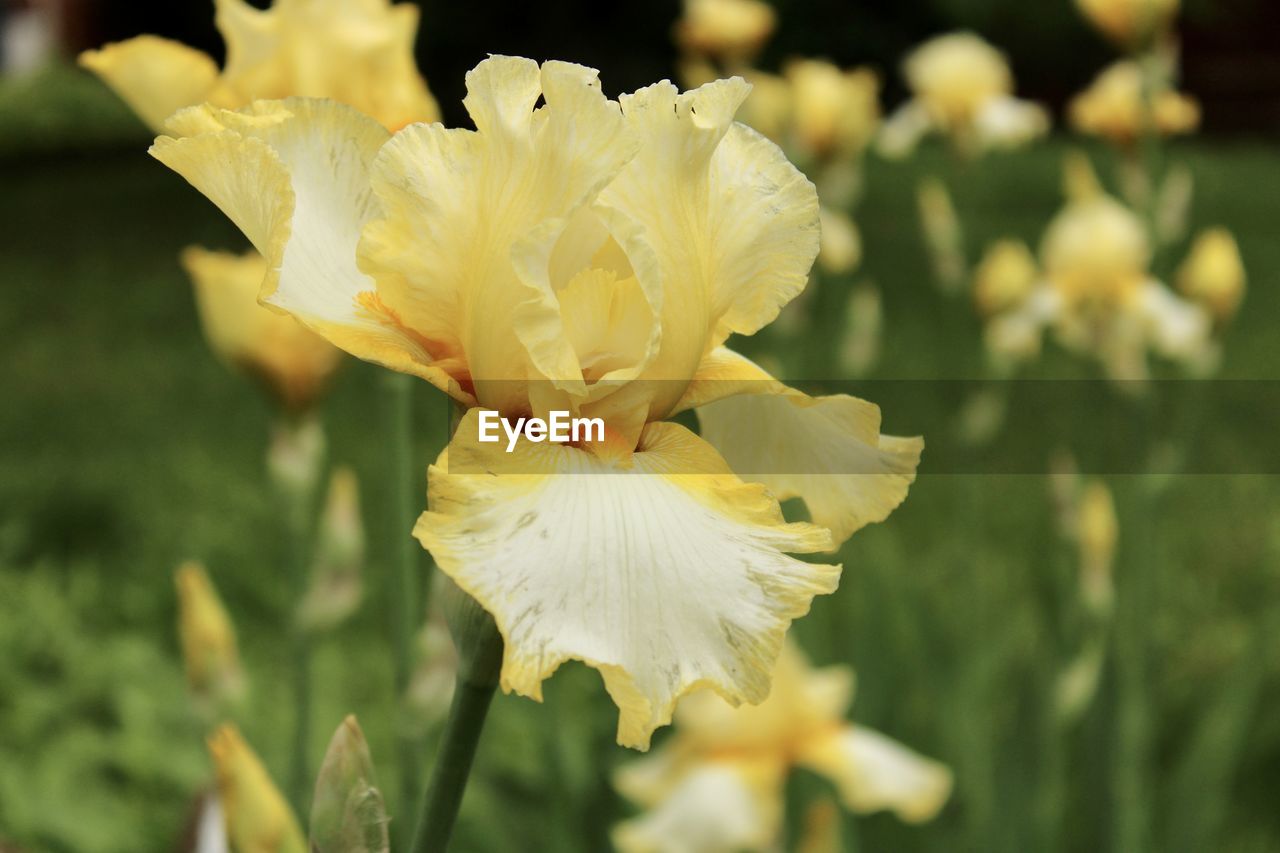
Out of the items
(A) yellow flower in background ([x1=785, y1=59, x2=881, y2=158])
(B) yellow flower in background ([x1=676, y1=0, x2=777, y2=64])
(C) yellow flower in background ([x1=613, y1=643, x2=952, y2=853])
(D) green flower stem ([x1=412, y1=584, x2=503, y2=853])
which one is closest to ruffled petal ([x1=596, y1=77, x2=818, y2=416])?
(D) green flower stem ([x1=412, y1=584, x2=503, y2=853])

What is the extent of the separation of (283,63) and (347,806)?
0.52m

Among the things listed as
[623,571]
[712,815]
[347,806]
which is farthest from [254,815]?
[712,815]

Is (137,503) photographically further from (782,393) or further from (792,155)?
(782,393)

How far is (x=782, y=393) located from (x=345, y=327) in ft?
0.61

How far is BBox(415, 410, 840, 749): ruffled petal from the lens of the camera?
0.49m

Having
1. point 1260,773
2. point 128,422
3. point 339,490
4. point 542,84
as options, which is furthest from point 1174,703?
point 128,422

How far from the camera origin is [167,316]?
5.83 meters

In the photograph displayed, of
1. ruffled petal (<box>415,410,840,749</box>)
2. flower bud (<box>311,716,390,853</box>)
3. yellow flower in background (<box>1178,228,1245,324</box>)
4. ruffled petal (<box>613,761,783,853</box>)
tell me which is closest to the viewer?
ruffled petal (<box>415,410,840,749</box>)

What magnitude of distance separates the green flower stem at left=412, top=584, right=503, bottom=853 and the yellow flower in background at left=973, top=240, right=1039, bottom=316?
5.54ft

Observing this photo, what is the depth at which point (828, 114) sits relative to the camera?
244cm

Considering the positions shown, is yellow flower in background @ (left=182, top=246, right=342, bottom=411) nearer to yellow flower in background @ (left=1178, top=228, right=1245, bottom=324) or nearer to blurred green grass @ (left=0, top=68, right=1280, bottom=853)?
blurred green grass @ (left=0, top=68, right=1280, bottom=853)

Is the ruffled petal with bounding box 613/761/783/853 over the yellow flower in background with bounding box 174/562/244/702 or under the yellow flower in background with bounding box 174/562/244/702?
under

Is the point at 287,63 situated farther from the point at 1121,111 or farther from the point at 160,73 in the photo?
the point at 1121,111

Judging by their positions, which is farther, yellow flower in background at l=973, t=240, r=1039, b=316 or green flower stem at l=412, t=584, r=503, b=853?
yellow flower in background at l=973, t=240, r=1039, b=316
